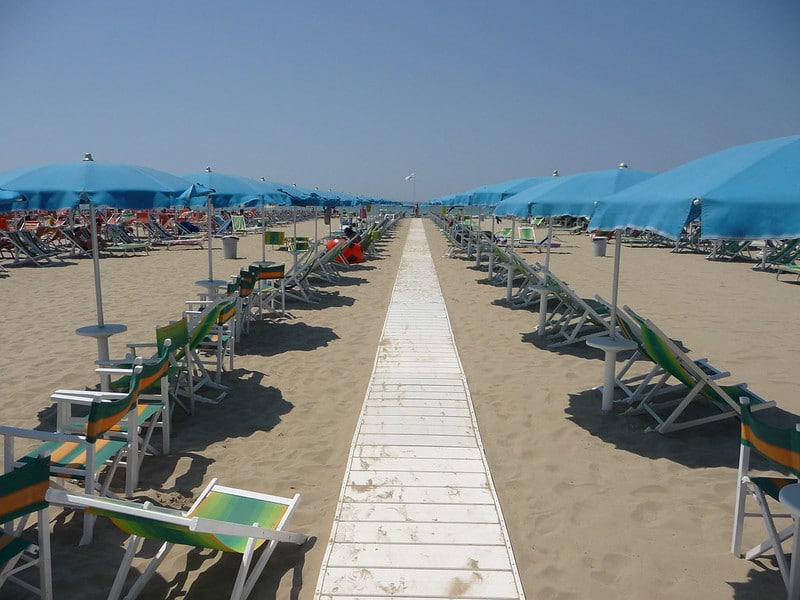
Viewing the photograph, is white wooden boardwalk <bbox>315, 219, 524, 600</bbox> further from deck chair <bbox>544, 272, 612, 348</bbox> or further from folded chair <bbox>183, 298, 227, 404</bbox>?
deck chair <bbox>544, 272, 612, 348</bbox>

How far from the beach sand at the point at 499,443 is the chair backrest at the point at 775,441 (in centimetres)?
60

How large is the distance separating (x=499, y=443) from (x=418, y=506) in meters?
1.02

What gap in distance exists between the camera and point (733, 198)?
217 cm

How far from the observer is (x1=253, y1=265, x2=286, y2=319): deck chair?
280 inches

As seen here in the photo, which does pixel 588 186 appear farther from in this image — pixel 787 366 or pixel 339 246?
pixel 339 246

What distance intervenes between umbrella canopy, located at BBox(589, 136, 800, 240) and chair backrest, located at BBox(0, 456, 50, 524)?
8.45 feet

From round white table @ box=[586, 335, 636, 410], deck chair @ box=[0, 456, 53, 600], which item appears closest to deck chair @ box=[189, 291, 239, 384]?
deck chair @ box=[0, 456, 53, 600]

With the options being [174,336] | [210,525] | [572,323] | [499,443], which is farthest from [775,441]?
[572,323]

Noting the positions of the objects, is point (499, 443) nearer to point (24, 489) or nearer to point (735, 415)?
point (735, 415)

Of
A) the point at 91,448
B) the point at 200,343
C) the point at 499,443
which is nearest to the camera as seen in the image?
the point at 91,448

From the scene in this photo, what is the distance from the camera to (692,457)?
3592 millimetres

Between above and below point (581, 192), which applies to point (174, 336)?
below

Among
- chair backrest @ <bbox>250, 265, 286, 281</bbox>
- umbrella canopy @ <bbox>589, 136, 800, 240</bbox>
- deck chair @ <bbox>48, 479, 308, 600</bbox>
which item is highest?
umbrella canopy @ <bbox>589, 136, 800, 240</bbox>

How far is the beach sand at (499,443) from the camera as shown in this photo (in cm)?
248
